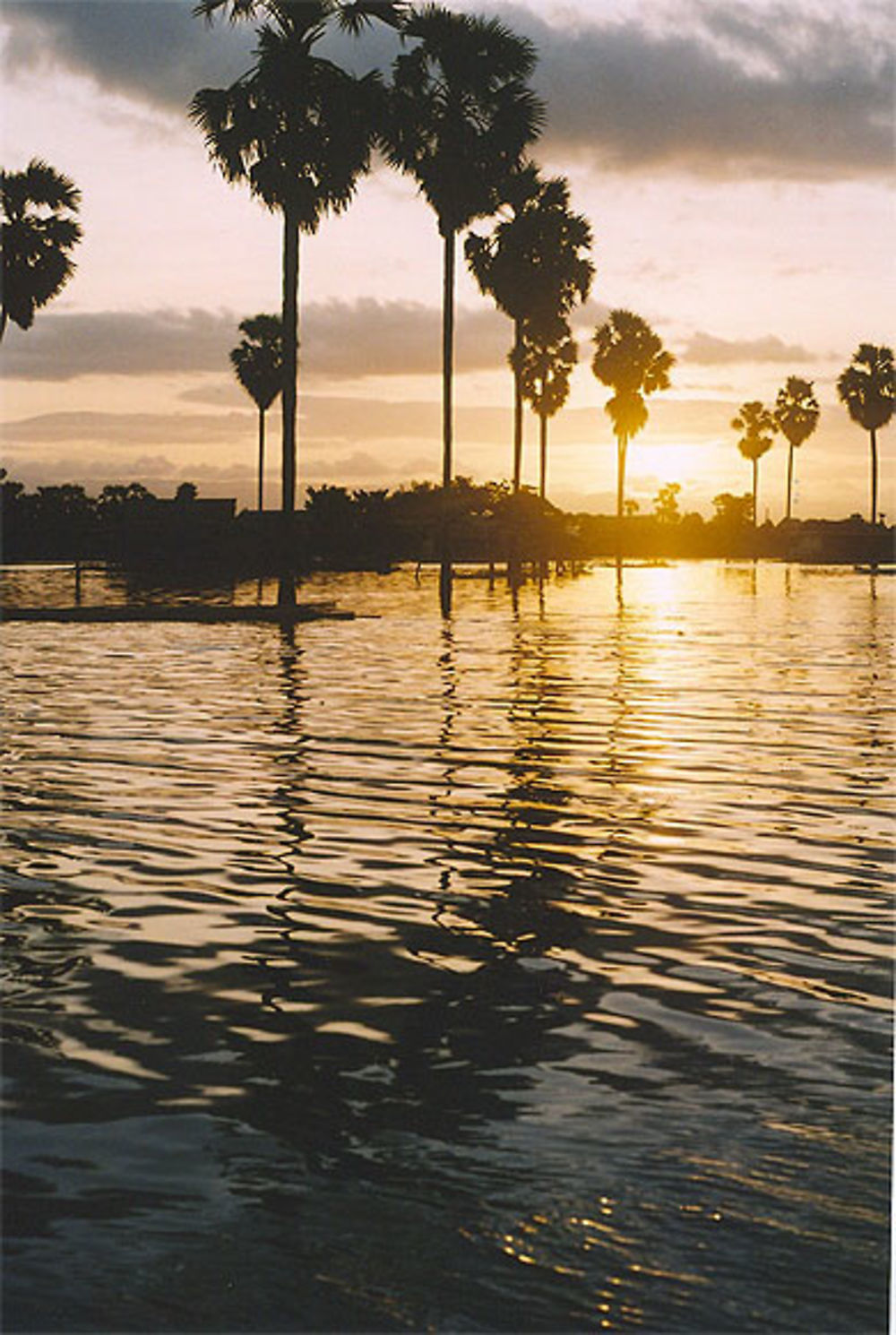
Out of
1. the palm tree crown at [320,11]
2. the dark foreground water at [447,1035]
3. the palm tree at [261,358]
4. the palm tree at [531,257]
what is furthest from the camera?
the palm tree at [261,358]

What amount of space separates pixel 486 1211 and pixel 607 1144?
672 millimetres

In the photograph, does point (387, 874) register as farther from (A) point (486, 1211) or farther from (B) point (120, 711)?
(B) point (120, 711)

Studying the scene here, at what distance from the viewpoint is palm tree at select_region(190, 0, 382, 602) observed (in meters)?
40.2

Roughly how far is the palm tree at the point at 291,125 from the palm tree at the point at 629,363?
61.1 m

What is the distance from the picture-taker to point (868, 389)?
115 m

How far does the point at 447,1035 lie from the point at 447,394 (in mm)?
44042

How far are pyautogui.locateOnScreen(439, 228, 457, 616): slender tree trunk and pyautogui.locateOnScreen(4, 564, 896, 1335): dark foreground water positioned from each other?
32.3 metres

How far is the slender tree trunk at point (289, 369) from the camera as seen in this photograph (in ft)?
134

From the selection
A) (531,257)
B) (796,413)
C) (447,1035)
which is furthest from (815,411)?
(447,1035)

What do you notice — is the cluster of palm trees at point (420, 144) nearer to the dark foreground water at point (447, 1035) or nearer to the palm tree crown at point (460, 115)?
the palm tree crown at point (460, 115)

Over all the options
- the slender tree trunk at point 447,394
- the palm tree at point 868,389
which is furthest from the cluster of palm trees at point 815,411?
the slender tree trunk at point 447,394

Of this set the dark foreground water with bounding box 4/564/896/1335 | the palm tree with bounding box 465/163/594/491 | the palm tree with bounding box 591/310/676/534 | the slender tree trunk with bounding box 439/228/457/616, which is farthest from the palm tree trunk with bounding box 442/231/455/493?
the palm tree with bounding box 591/310/676/534

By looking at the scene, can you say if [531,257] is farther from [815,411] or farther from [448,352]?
[815,411]

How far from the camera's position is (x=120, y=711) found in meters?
19.9
